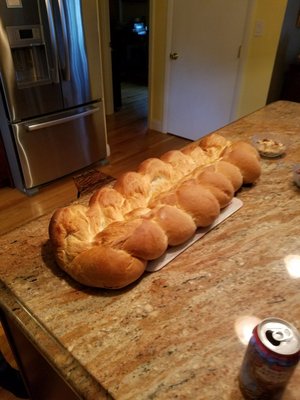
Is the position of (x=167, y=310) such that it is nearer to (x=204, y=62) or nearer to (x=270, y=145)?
(x=270, y=145)

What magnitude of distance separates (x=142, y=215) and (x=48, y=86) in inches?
77.8

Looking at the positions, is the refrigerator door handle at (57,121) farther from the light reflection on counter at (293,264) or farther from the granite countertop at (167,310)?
the light reflection on counter at (293,264)

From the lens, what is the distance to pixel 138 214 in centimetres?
77

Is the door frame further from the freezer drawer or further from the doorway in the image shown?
the doorway

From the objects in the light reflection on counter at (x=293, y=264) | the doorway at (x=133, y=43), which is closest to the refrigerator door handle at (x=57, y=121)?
the light reflection on counter at (x=293, y=264)

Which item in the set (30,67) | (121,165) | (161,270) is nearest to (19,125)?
(30,67)

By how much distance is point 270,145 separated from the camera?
1.26 meters

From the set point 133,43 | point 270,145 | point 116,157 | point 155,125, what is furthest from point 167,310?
point 133,43

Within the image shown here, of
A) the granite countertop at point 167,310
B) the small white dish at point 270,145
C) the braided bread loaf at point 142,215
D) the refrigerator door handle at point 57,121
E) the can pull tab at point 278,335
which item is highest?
the can pull tab at point 278,335

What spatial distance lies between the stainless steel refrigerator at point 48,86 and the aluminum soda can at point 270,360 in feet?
7.41

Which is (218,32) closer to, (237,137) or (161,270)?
(237,137)

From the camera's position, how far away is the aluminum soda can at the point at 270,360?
0.43 meters

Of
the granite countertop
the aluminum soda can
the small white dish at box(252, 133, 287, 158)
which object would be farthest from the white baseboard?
the aluminum soda can

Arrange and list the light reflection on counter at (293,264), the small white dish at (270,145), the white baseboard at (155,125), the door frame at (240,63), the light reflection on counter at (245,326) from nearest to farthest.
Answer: the light reflection on counter at (245,326), the light reflection on counter at (293,264), the small white dish at (270,145), the door frame at (240,63), the white baseboard at (155,125)
